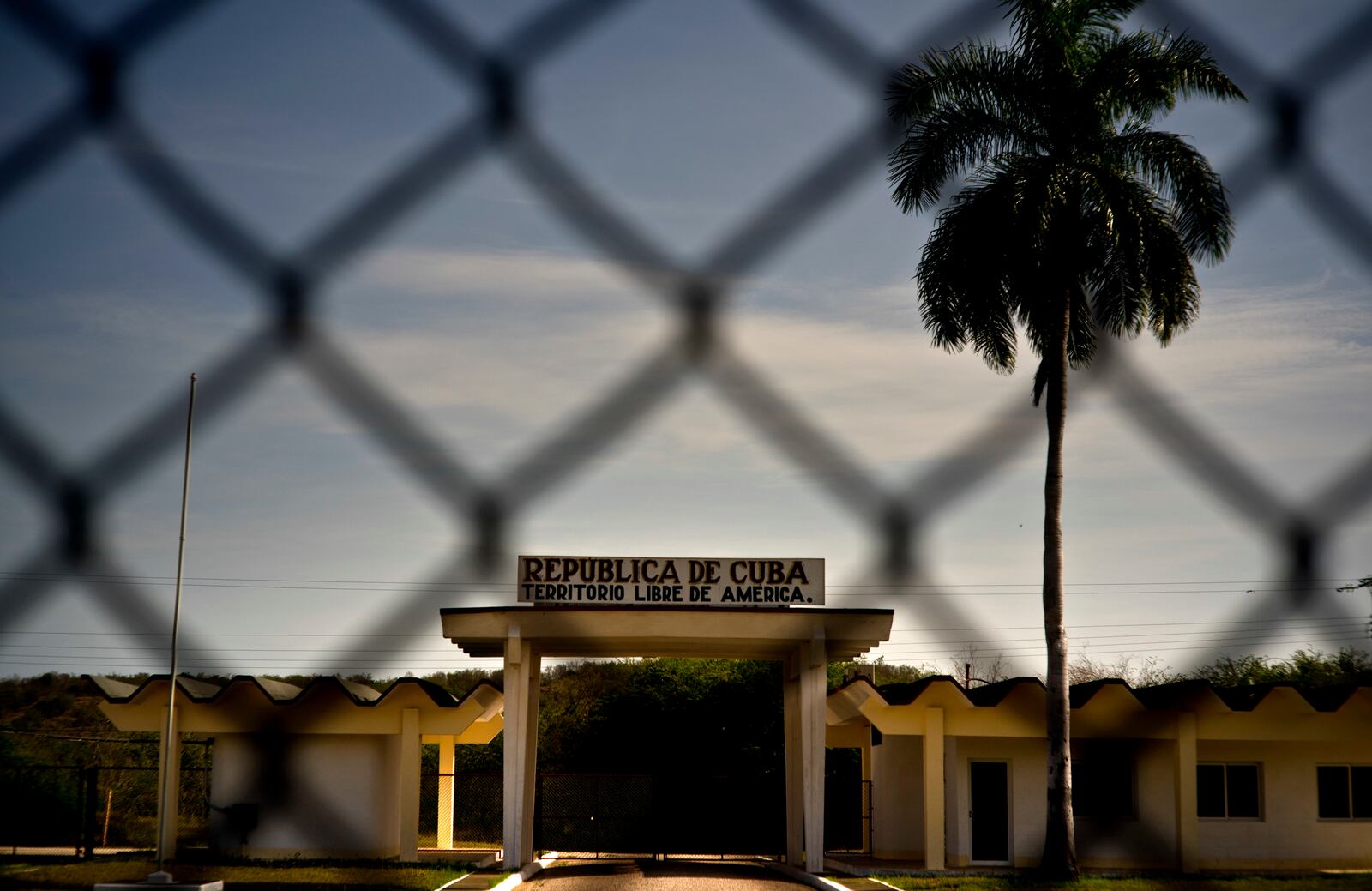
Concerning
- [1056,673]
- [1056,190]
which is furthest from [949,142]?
[1056,673]

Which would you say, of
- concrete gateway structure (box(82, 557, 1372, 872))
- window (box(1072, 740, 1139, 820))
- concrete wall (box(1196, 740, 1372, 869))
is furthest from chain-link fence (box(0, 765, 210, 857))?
concrete wall (box(1196, 740, 1372, 869))

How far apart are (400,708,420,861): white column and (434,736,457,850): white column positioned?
12.7ft

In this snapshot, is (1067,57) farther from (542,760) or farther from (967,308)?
(542,760)

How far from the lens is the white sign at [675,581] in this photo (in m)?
19.9

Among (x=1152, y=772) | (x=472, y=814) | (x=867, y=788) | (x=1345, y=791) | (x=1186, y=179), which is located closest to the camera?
(x=1186, y=179)

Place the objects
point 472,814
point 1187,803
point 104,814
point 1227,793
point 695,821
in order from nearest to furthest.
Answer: point 1187,803, point 1227,793, point 104,814, point 695,821, point 472,814

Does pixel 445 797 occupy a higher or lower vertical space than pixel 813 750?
lower

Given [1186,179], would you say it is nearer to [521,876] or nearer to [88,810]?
[521,876]

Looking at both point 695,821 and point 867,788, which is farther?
point 695,821

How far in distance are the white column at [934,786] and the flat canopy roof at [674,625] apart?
7.78 feet

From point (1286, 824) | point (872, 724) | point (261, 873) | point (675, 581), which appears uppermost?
point (675, 581)

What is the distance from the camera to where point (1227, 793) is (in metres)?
22.9

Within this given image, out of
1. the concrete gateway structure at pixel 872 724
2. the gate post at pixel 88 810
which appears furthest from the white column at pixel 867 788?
the gate post at pixel 88 810

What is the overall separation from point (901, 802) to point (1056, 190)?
1290 centimetres
